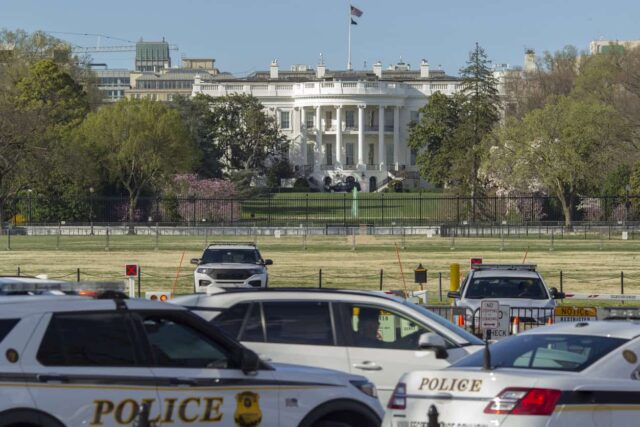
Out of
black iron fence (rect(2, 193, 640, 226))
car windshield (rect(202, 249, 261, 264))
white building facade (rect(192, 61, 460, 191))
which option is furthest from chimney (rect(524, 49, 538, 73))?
car windshield (rect(202, 249, 261, 264))

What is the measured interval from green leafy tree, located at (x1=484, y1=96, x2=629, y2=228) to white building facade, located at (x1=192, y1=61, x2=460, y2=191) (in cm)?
5111

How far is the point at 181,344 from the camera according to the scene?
1141 centimetres

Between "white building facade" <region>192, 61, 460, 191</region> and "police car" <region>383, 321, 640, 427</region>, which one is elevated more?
"white building facade" <region>192, 61, 460, 191</region>

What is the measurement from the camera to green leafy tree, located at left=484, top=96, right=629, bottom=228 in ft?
276

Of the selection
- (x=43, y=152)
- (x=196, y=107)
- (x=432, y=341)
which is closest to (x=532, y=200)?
(x=43, y=152)

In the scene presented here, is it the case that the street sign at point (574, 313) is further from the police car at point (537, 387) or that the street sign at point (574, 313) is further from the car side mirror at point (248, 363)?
the car side mirror at point (248, 363)

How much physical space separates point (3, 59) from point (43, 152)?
27204mm

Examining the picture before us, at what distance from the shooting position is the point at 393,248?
6481 cm

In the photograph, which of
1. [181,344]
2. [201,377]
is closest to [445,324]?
[181,344]

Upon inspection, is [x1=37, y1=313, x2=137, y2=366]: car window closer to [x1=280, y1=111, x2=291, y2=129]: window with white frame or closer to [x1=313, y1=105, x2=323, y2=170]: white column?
[x1=313, y1=105, x2=323, y2=170]: white column

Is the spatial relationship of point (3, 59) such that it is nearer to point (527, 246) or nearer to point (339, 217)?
point (339, 217)

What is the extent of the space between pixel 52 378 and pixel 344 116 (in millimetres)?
135987

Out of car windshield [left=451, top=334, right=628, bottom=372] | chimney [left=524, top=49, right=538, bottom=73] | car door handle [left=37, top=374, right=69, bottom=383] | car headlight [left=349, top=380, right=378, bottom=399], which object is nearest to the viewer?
car door handle [left=37, top=374, right=69, bottom=383]

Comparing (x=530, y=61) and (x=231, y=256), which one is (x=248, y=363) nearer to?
(x=231, y=256)
